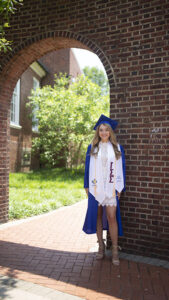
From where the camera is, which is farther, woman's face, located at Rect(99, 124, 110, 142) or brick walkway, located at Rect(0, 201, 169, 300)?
woman's face, located at Rect(99, 124, 110, 142)

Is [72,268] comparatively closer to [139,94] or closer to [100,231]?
[100,231]

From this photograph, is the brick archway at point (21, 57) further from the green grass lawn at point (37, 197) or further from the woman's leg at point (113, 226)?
the woman's leg at point (113, 226)

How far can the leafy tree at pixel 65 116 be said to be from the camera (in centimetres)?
1585

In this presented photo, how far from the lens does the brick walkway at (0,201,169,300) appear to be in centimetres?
329

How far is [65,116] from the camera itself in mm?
15953

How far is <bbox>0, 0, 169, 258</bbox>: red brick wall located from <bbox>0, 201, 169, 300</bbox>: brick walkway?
610 mm

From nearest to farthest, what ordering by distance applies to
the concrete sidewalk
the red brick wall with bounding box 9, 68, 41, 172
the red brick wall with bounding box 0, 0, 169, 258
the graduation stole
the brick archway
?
the concrete sidewalk → the graduation stole → the red brick wall with bounding box 0, 0, 169, 258 → the brick archway → the red brick wall with bounding box 9, 68, 41, 172

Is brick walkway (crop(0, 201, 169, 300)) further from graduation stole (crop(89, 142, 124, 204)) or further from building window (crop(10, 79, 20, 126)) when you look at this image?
building window (crop(10, 79, 20, 126))

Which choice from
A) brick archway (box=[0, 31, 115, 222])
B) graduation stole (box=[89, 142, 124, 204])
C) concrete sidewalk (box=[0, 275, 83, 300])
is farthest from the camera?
brick archway (box=[0, 31, 115, 222])

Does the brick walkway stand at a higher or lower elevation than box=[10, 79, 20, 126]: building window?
lower

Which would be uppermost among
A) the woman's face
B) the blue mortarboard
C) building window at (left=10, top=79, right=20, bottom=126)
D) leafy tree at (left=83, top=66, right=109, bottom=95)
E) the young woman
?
leafy tree at (left=83, top=66, right=109, bottom=95)

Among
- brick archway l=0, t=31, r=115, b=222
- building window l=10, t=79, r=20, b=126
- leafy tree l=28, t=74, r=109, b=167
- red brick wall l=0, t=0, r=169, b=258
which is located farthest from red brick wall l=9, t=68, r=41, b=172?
red brick wall l=0, t=0, r=169, b=258

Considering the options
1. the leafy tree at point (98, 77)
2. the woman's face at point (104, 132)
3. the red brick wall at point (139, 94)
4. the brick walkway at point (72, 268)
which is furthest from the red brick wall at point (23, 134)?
the leafy tree at point (98, 77)

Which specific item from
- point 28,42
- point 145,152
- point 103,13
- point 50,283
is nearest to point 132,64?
point 103,13
